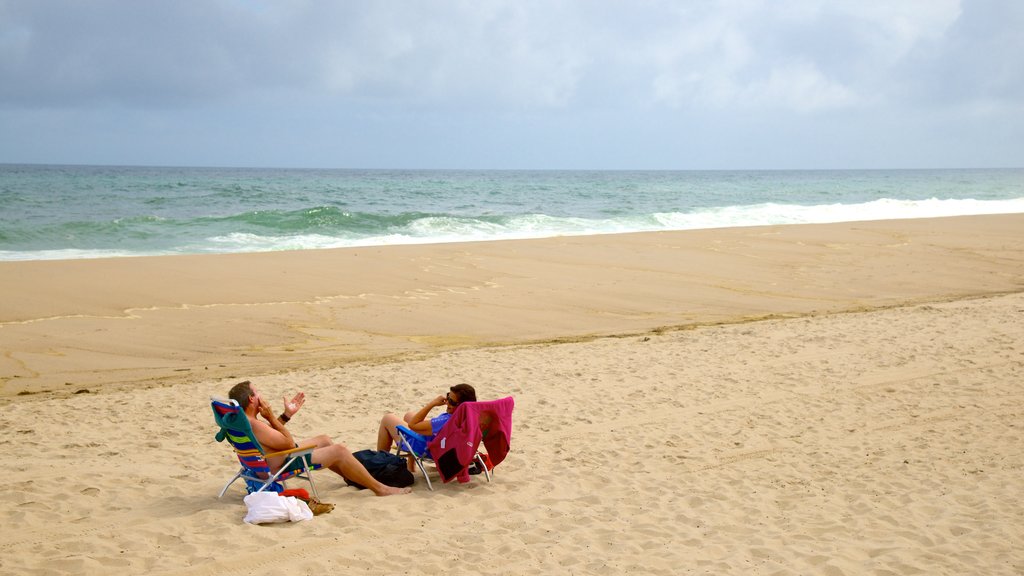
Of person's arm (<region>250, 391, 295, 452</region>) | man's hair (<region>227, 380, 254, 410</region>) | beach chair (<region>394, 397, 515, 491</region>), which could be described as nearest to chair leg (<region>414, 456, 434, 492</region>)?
beach chair (<region>394, 397, 515, 491</region>)

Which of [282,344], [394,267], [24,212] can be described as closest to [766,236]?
[394,267]

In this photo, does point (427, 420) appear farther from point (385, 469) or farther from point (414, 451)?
point (385, 469)

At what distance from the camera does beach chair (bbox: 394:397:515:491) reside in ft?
19.1

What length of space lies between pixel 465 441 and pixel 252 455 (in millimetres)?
1397

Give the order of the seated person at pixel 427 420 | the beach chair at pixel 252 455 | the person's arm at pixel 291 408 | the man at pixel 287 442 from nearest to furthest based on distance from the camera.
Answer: the beach chair at pixel 252 455
the man at pixel 287 442
the person's arm at pixel 291 408
the seated person at pixel 427 420

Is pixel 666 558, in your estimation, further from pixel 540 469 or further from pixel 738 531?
pixel 540 469

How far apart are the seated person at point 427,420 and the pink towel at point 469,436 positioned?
11 centimetres

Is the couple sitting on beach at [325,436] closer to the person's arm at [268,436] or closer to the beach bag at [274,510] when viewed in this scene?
the person's arm at [268,436]

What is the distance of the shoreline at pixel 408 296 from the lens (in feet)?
32.2

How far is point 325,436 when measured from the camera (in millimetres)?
5676

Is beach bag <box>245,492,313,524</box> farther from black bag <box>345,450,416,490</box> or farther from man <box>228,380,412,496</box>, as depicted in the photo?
black bag <box>345,450,416,490</box>

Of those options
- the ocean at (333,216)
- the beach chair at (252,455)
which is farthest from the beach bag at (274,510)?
the ocean at (333,216)

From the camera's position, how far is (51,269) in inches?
598

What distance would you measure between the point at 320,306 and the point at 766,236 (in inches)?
562
